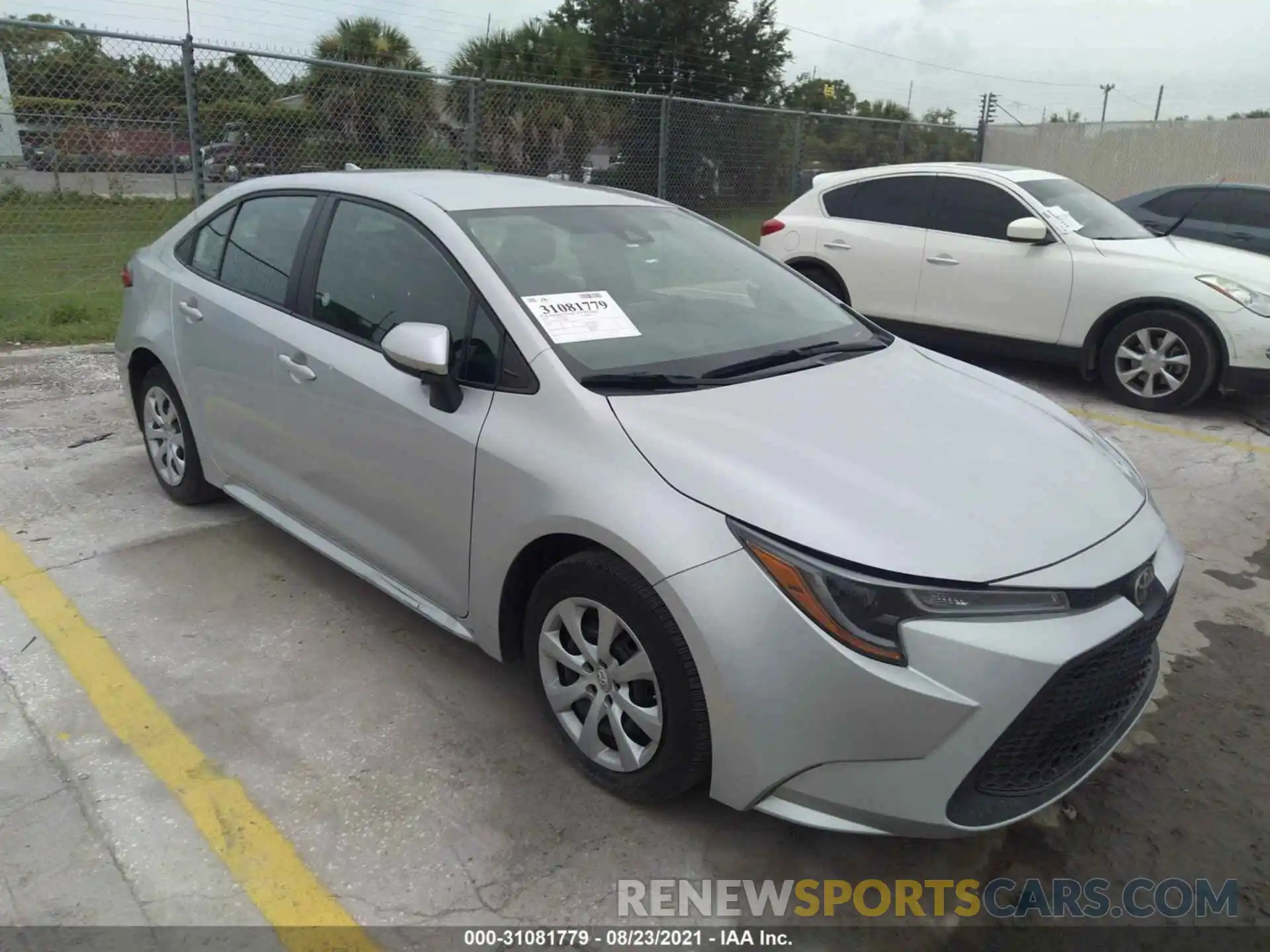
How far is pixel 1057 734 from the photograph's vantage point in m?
2.22

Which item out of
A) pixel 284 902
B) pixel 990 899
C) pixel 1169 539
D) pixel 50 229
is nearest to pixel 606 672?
pixel 284 902

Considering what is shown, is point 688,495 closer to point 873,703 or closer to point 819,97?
point 873,703

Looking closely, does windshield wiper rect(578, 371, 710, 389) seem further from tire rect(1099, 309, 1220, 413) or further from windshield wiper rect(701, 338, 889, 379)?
tire rect(1099, 309, 1220, 413)


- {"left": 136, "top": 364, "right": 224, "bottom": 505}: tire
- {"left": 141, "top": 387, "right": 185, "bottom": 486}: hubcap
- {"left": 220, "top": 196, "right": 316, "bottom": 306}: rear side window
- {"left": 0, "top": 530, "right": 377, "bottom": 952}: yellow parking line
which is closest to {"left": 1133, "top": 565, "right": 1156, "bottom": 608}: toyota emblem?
{"left": 0, "top": 530, "right": 377, "bottom": 952}: yellow parking line

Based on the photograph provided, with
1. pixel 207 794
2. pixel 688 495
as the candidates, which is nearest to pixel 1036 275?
pixel 688 495

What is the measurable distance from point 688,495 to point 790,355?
0.95 metres

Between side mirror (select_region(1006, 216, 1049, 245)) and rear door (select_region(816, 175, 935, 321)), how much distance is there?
2.50 feet

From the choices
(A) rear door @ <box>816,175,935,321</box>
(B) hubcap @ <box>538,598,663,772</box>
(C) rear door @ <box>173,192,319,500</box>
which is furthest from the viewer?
(A) rear door @ <box>816,175,935,321</box>

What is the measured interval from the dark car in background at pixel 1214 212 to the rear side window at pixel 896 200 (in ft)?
9.64

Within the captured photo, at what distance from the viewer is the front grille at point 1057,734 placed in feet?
6.97

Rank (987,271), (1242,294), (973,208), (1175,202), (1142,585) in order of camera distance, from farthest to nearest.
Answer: (1175,202) → (973,208) → (987,271) → (1242,294) → (1142,585)

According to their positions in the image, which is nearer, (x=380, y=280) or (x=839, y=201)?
(x=380, y=280)

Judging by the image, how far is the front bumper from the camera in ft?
6.76

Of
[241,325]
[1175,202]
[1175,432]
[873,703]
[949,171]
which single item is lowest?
[1175,432]
